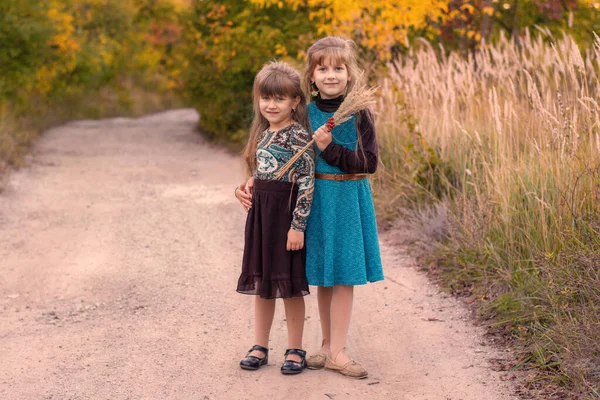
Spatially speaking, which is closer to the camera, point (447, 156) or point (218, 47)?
point (447, 156)

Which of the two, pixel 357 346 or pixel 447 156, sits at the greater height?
pixel 447 156

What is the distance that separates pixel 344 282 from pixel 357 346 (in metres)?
0.74

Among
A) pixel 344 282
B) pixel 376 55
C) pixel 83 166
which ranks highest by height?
pixel 376 55

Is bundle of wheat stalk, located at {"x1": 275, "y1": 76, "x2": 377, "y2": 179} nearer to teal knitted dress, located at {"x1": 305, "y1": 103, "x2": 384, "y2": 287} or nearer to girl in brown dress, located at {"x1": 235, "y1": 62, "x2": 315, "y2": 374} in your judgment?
girl in brown dress, located at {"x1": 235, "y1": 62, "x2": 315, "y2": 374}

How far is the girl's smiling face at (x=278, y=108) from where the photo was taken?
13.8ft

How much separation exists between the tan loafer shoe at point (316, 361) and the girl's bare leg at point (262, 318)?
24 centimetres

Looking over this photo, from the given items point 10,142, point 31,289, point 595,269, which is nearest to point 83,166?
point 10,142

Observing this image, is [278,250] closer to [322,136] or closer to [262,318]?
[262,318]

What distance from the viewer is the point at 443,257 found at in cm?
634

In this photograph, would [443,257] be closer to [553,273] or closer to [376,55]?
[553,273]

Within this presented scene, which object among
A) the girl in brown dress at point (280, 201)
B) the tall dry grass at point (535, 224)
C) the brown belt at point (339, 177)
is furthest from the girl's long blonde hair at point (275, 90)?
the tall dry grass at point (535, 224)

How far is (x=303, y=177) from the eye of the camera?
4.20 meters

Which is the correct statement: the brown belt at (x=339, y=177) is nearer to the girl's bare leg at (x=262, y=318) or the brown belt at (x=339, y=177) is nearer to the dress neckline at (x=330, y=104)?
the dress neckline at (x=330, y=104)

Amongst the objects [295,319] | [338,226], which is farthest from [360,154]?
[295,319]
